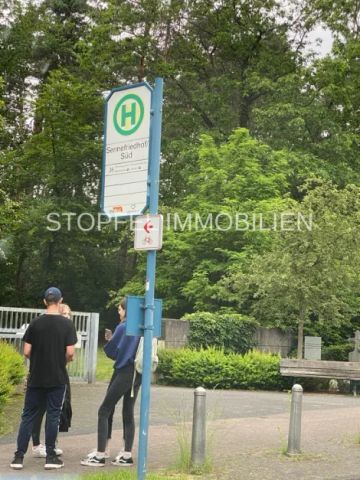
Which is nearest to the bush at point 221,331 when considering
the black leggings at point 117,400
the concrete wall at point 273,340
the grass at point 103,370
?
the concrete wall at point 273,340

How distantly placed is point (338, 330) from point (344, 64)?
12.9 metres

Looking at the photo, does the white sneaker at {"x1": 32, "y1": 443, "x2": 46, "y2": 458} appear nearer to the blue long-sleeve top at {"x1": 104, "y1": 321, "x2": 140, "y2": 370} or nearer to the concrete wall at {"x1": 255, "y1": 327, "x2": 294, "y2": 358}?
the blue long-sleeve top at {"x1": 104, "y1": 321, "x2": 140, "y2": 370}

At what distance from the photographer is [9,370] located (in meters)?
11.4

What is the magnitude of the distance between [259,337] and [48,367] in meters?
14.5

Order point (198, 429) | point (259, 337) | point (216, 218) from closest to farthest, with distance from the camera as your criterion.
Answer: point (198, 429), point (259, 337), point (216, 218)

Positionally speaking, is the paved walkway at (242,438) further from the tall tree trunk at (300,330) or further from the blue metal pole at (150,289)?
the tall tree trunk at (300,330)

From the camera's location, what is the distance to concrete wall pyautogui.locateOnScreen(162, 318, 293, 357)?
1964cm

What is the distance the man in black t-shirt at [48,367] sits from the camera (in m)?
7.50

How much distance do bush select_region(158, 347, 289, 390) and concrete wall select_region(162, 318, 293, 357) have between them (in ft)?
4.63

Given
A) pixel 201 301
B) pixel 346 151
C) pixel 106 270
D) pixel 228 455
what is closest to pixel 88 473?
pixel 228 455

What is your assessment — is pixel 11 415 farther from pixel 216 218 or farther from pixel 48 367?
pixel 216 218

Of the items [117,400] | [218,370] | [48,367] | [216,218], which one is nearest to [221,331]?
[218,370]

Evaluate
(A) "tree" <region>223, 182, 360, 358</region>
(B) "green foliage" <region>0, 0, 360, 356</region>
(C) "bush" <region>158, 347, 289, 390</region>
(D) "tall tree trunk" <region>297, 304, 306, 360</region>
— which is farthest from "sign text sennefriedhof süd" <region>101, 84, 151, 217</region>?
(B) "green foliage" <region>0, 0, 360, 356</region>

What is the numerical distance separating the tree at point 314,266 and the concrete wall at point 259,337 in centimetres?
48
